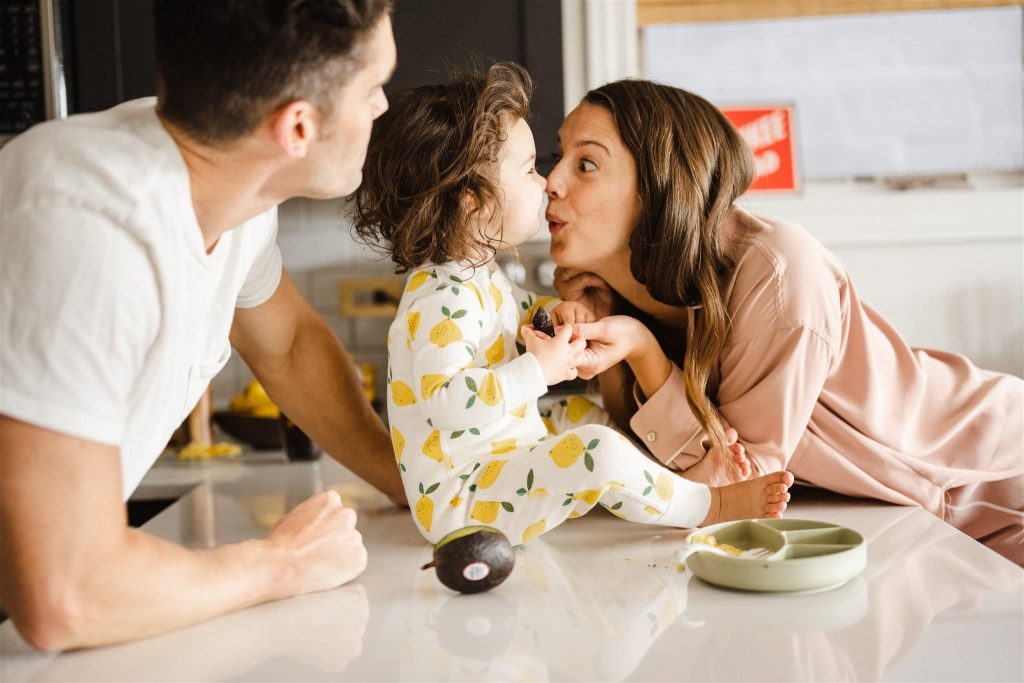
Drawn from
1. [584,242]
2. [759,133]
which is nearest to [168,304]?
[584,242]

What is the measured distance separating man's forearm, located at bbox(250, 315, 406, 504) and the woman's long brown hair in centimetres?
52

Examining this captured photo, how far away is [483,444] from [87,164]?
684 millimetres

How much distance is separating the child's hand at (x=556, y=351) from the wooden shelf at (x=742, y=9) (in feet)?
5.99

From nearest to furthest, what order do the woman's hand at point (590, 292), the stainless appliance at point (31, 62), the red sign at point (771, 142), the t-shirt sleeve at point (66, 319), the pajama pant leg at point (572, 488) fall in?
the t-shirt sleeve at point (66, 319)
the pajama pant leg at point (572, 488)
the woman's hand at point (590, 292)
the stainless appliance at point (31, 62)
the red sign at point (771, 142)

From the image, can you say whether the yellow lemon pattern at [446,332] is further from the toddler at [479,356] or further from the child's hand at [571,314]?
the child's hand at [571,314]

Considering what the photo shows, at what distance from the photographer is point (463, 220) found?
163cm

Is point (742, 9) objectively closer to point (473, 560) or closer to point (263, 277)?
point (263, 277)

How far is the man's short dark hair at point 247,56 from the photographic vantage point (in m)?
1.03

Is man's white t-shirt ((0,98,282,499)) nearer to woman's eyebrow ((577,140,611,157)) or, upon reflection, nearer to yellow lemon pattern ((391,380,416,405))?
yellow lemon pattern ((391,380,416,405))

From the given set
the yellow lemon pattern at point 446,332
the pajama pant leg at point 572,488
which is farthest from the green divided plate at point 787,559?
the yellow lemon pattern at point 446,332

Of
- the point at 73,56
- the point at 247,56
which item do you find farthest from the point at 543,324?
the point at 73,56

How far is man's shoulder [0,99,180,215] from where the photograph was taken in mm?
1004

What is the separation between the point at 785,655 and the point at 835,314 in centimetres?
80

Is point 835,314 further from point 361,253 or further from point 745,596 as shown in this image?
point 361,253
